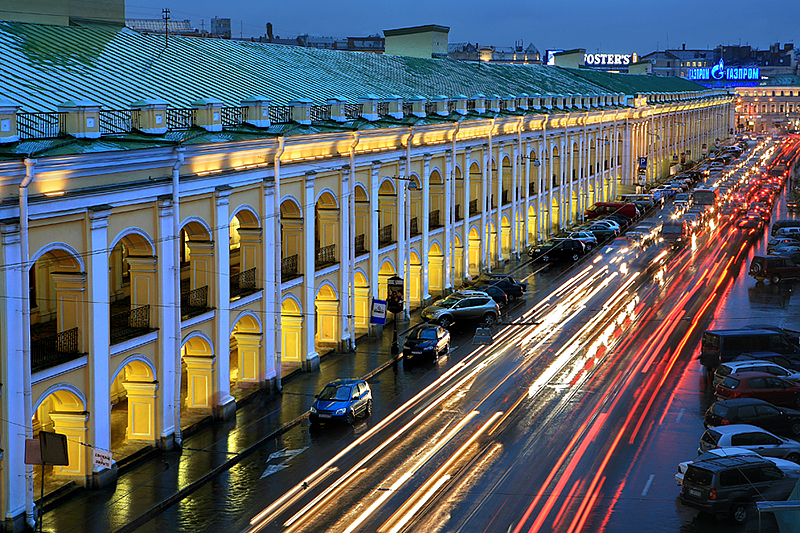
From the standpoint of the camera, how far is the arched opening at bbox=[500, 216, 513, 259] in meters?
75.3

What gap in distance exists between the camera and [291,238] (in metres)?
44.8

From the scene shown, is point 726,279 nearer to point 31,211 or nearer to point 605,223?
point 605,223

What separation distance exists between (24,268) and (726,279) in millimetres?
51552

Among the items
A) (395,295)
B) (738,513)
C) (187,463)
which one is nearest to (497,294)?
(395,295)

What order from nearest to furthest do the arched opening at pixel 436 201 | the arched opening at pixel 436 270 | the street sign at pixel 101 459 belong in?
1. the street sign at pixel 101 459
2. the arched opening at pixel 436 270
3. the arched opening at pixel 436 201

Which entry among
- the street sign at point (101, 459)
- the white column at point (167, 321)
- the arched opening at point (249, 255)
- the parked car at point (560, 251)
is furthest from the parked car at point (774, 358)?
the parked car at point (560, 251)

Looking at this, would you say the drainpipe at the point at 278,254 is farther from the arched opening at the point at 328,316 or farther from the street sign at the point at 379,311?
the street sign at the point at 379,311

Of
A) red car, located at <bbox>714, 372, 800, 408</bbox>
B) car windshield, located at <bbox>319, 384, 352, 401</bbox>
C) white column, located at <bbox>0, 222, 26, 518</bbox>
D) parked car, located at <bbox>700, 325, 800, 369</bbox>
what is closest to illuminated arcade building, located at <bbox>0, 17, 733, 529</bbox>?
white column, located at <bbox>0, 222, 26, 518</bbox>

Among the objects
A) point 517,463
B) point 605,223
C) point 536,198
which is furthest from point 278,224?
point 605,223

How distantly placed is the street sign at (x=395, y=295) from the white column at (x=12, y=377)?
22396 millimetres

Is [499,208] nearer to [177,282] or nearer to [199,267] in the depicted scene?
[199,267]

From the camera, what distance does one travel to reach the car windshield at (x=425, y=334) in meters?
47.0

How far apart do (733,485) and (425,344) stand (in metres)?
20.8

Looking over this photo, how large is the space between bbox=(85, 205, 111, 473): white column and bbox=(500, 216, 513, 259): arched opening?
154 ft
